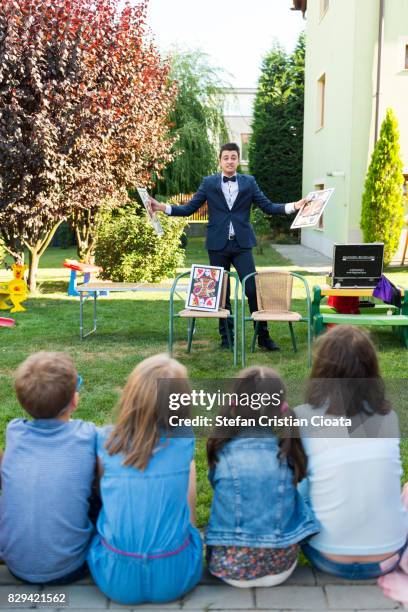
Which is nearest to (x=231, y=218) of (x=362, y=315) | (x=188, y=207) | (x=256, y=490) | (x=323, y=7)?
(x=188, y=207)

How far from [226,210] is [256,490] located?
15.4 ft

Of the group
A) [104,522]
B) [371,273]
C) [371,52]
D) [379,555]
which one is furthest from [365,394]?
[371,52]

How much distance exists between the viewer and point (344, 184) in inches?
628

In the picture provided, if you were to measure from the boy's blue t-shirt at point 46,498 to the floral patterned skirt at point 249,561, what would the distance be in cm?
54

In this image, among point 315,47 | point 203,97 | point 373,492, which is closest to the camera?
point 373,492

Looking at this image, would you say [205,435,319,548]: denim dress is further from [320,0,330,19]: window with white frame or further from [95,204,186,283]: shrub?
[320,0,330,19]: window with white frame

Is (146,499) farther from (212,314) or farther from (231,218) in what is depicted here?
(231,218)

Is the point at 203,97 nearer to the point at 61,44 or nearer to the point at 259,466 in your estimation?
the point at 61,44

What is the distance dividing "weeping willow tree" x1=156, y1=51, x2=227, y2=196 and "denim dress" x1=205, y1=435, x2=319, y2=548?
2011 cm

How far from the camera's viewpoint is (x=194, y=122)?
22812 mm

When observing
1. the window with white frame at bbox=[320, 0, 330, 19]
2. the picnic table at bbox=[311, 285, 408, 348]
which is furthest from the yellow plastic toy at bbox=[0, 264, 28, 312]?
the window with white frame at bbox=[320, 0, 330, 19]

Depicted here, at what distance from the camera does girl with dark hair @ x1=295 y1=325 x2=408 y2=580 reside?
2.58 meters

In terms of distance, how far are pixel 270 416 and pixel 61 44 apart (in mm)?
8784

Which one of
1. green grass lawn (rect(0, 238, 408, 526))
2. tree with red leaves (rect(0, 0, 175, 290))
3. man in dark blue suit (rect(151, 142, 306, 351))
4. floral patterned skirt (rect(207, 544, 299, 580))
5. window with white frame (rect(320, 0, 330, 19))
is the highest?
window with white frame (rect(320, 0, 330, 19))
